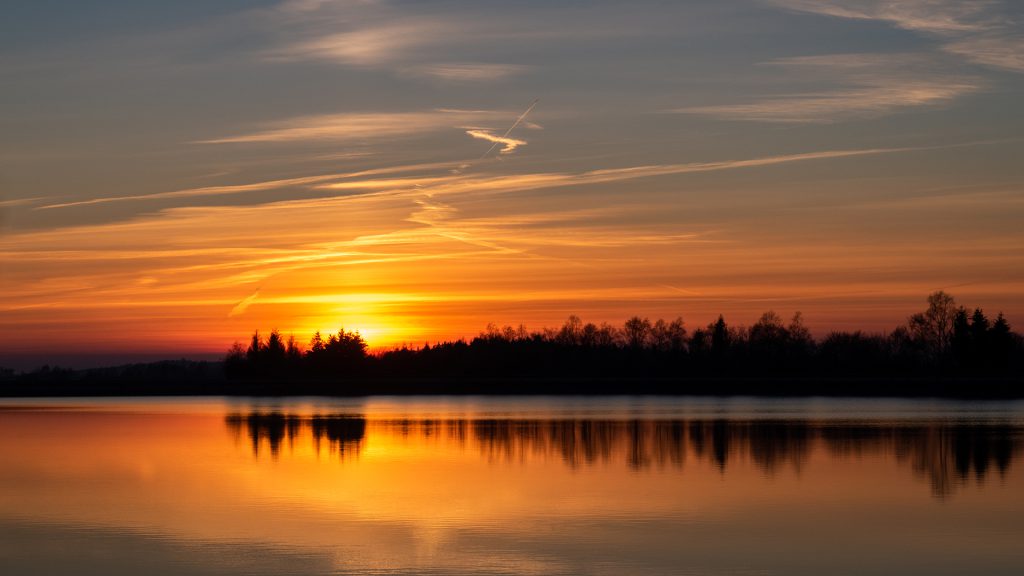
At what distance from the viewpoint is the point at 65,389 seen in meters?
157

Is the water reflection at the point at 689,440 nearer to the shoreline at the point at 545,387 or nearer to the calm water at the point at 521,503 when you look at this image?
the calm water at the point at 521,503

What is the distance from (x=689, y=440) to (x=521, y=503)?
19.0 m

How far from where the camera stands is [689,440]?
4409 centimetres

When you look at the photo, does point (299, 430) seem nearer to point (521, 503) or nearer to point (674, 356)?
point (521, 503)

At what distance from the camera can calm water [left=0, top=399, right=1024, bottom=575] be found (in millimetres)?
19125

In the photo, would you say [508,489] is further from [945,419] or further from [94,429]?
[945,419]

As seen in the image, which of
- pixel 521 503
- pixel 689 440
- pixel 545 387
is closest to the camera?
pixel 521 503

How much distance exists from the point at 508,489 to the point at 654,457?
29.9ft

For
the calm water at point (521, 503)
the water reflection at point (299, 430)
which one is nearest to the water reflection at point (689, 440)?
the water reflection at point (299, 430)

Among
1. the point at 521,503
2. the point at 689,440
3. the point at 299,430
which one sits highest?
the point at 299,430

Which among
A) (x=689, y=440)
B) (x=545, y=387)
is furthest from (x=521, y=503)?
(x=545, y=387)

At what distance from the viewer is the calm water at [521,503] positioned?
1912 cm

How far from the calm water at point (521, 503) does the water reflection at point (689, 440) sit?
0.59 feet

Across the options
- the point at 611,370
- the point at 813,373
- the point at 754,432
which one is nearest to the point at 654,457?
the point at 754,432
